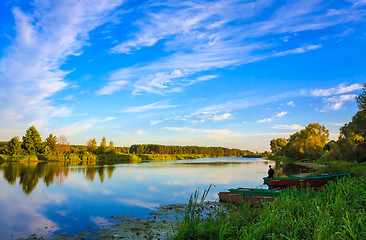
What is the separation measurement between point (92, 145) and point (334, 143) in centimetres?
7347

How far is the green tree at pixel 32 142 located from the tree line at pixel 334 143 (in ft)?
233

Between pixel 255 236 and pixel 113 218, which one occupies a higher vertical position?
pixel 255 236

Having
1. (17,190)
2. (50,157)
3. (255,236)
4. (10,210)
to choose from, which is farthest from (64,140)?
(255,236)

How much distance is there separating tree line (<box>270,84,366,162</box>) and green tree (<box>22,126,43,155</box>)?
233 feet

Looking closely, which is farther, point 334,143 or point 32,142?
point 32,142

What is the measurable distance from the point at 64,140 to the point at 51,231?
82.1 metres

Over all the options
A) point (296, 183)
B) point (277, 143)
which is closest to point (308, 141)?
point (277, 143)

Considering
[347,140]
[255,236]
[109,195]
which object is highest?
[347,140]

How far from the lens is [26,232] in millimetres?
9719

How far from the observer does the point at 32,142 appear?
65.2m

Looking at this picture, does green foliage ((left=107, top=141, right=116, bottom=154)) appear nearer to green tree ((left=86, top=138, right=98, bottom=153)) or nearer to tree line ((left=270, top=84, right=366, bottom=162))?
green tree ((left=86, top=138, right=98, bottom=153))

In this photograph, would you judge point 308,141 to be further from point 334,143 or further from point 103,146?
point 103,146

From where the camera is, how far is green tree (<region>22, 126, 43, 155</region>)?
64.4 metres

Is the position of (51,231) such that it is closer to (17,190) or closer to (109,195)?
(109,195)
